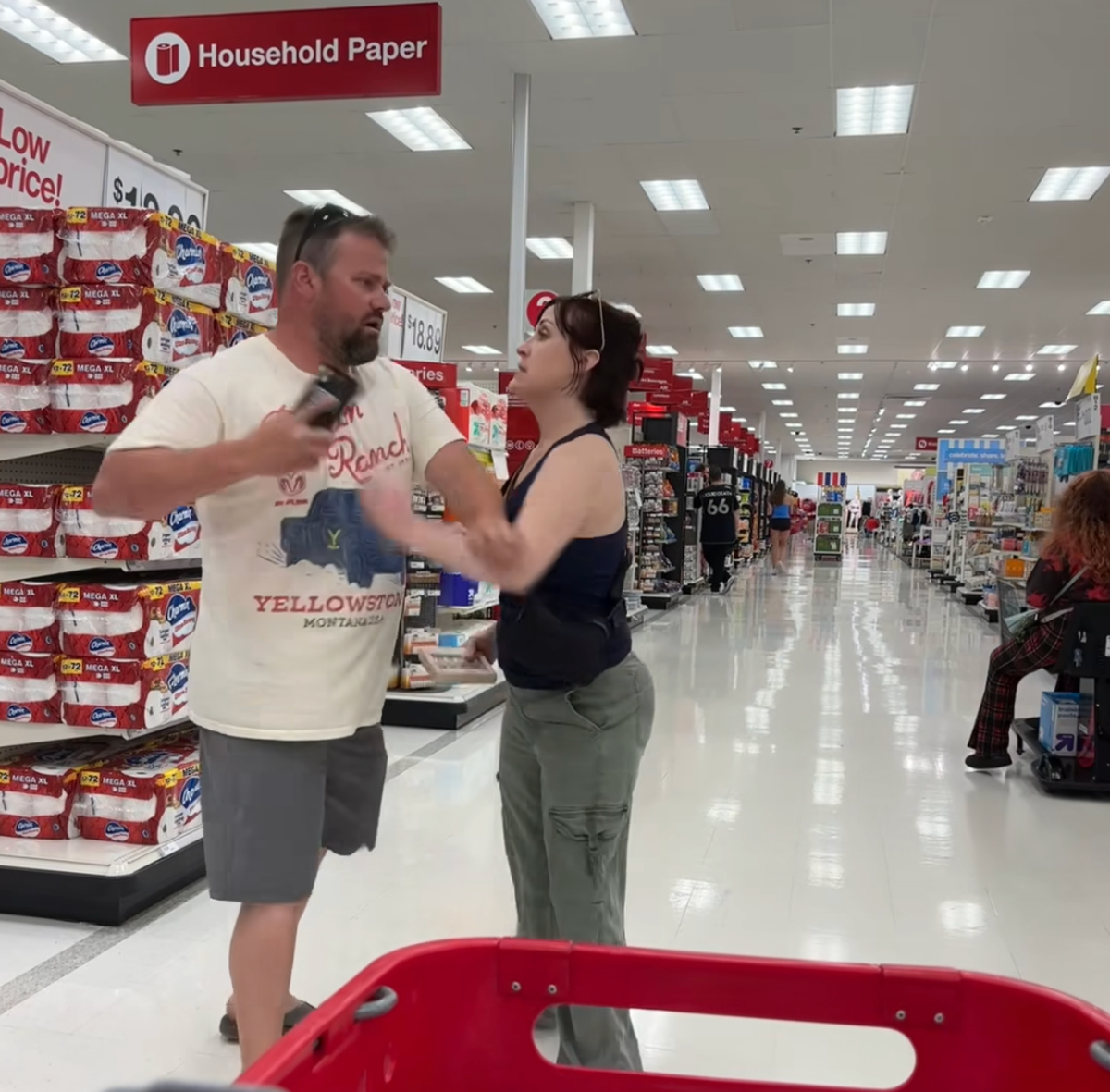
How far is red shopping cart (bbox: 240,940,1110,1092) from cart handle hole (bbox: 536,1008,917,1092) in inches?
48.5

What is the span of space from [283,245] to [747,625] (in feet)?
32.2

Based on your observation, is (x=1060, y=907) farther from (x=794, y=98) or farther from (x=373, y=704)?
(x=794, y=98)

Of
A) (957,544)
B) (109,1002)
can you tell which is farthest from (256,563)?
(957,544)

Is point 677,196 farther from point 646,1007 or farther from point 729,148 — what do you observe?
point 646,1007

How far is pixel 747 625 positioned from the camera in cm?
1112

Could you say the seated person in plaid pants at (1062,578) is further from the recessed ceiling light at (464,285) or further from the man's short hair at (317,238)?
the recessed ceiling light at (464,285)

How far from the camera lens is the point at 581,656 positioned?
1861mm

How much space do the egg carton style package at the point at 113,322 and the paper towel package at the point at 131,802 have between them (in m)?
1.20

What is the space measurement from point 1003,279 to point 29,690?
12573 millimetres

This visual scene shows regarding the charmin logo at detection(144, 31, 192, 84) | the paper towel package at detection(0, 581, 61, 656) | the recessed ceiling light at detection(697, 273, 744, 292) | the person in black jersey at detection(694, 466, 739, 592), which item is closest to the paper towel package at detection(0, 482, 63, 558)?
the paper towel package at detection(0, 581, 61, 656)

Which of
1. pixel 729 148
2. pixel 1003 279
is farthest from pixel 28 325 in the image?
pixel 1003 279

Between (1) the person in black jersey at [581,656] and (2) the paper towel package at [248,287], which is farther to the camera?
(2) the paper towel package at [248,287]

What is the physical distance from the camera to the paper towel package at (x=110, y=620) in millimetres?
3035

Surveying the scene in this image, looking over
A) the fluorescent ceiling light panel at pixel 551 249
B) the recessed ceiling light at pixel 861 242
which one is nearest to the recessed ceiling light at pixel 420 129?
the fluorescent ceiling light panel at pixel 551 249
